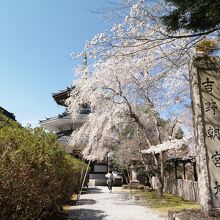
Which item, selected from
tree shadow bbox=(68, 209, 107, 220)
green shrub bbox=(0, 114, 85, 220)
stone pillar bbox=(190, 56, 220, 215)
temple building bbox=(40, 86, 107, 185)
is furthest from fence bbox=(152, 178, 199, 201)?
temple building bbox=(40, 86, 107, 185)

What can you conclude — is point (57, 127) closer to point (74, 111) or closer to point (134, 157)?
point (134, 157)

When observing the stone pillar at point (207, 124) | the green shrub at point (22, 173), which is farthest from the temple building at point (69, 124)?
Result: the stone pillar at point (207, 124)

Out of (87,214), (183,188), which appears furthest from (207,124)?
(183,188)

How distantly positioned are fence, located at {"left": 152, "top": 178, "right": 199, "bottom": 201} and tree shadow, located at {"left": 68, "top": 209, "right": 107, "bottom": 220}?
18.2 feet

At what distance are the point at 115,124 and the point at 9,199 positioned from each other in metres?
15.6

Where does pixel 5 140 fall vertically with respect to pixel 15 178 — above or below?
above

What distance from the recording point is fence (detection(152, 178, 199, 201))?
16477 mm

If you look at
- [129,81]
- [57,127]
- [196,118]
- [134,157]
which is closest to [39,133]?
[196,118]

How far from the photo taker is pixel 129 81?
1883 centimetres

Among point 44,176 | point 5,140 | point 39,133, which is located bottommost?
point 44,176

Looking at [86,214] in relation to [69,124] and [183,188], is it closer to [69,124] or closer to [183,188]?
[183,188]

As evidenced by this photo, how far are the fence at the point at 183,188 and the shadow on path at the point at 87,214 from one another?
5544 millimetres

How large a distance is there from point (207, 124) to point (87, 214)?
720 cm

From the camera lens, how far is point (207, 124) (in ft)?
24.6
